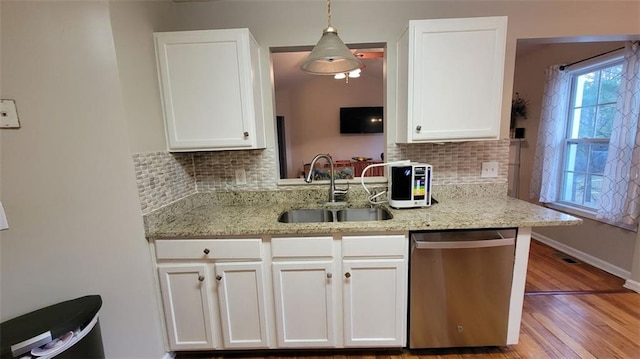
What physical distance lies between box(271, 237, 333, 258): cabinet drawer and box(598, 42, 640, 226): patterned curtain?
102 inches

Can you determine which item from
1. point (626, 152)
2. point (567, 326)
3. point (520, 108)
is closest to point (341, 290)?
point (567, 326)

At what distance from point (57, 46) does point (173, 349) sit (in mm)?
1621

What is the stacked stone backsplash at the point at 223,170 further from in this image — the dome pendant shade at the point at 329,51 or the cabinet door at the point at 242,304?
the dome pendant shade at the point at 329,51

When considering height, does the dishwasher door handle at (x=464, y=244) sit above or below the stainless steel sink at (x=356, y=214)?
below

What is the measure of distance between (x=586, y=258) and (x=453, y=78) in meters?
2.57

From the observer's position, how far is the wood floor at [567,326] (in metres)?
1.45

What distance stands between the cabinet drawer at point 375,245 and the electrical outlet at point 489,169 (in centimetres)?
95

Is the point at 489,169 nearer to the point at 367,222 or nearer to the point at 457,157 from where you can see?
the point at 457,157

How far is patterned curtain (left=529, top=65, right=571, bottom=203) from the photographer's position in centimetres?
266

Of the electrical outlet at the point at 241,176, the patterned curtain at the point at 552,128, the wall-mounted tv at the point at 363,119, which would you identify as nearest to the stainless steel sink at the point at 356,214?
the electrical outlet at the point at 241,176

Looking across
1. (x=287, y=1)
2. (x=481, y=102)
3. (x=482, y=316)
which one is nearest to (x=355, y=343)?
(x=482, y=316)

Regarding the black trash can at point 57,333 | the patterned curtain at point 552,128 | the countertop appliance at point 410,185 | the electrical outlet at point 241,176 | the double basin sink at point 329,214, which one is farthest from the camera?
the patterned curtain at point 552,128

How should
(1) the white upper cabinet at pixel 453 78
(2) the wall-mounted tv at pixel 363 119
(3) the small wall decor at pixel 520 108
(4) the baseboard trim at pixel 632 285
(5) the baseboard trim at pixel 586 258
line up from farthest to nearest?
(2) the wall-mounted tv at pixel 363 119
(3) the small wall decor at pixel 520 108
(5) the baseboard trim at pixel 586 258
(4) the baseboard trim at pixel 632 285
(1) the white upper cabinet at pixel 453 78

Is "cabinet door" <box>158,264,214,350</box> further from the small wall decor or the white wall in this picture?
the small wall decor
